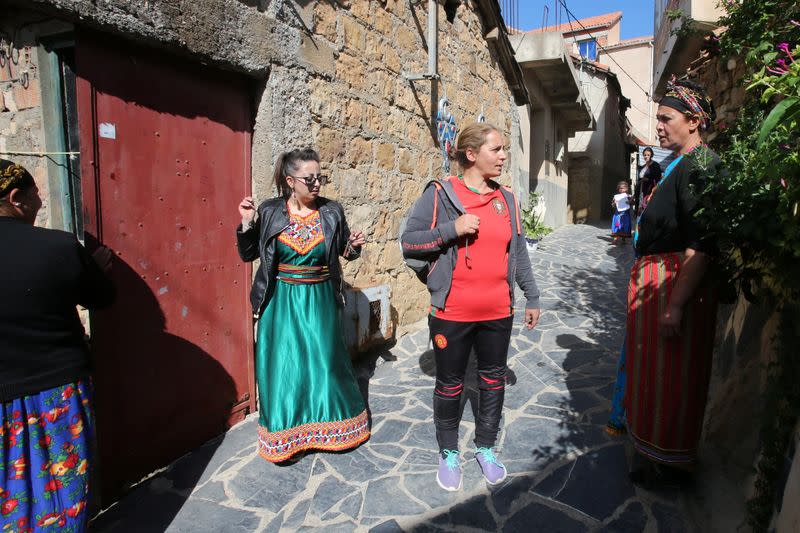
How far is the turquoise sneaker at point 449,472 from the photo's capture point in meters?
2.73

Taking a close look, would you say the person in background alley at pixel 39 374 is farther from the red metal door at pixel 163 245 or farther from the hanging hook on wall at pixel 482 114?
the hanging hook on wall at pixel 482 114

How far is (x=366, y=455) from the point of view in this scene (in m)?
3.15

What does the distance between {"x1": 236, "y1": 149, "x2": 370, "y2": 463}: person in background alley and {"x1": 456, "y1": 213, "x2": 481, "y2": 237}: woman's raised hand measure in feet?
2.81

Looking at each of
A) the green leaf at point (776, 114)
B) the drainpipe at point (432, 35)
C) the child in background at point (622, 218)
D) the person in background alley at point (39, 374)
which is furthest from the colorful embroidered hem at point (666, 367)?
the child in background at point (622, 218)

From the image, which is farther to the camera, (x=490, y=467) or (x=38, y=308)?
(x=490, y=467)

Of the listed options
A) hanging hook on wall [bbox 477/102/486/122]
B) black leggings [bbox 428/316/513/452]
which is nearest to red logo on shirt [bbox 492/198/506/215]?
black leggings [bbox 428/316/513/452]

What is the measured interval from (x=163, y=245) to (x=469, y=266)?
1757 mm

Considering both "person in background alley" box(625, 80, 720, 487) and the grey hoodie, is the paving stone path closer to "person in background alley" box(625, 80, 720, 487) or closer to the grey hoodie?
"person in background alley" box(625, 80, 720, 487)

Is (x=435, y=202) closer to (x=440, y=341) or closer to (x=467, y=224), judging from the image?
(x=467, y=224)

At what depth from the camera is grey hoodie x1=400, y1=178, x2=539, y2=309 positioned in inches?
98.9

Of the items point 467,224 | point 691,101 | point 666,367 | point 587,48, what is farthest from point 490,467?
point 587,48

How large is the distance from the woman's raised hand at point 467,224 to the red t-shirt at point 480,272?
0.50 ft

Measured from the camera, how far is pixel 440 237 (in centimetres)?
248

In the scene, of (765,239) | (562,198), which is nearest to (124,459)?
(765,239)
